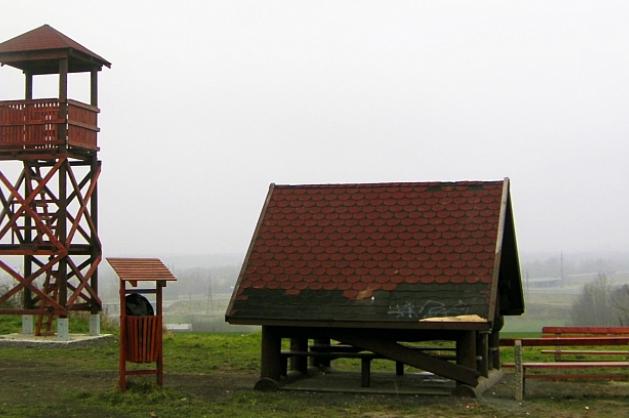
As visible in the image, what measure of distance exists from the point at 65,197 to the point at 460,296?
482 inches

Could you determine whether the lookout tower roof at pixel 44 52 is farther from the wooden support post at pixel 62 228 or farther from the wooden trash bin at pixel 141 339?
the wooden trash bin at pixel 141 339

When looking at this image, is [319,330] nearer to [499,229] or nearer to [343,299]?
[343,299]

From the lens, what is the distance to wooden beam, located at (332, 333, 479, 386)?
1265 cm

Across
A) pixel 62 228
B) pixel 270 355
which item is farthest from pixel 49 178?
pixel 270 355

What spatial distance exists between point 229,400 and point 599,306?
72.7ft

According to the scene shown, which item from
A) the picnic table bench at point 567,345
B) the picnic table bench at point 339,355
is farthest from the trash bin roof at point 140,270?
the picnic table bench at point 567,345

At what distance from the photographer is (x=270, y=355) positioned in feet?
44.2

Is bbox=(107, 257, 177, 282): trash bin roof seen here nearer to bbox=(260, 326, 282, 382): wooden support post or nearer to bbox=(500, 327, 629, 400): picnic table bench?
bbox=(260, 326, 282, 382): wooden support post

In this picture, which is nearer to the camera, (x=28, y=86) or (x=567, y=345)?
(x=567, y=345)

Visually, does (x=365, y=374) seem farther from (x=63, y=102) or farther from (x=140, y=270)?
(x=63, y=102)

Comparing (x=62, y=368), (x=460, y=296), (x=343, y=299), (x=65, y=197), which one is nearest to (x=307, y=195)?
(x=343, y=299)

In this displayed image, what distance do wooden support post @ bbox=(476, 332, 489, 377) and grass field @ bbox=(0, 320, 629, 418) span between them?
40 centimetres

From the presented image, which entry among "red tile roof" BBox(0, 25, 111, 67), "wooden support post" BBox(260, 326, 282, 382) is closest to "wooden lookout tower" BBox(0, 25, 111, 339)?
"red tile roof" BBox(0, 25, 111, 67)

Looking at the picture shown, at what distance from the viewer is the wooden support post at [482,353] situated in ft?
44.8
